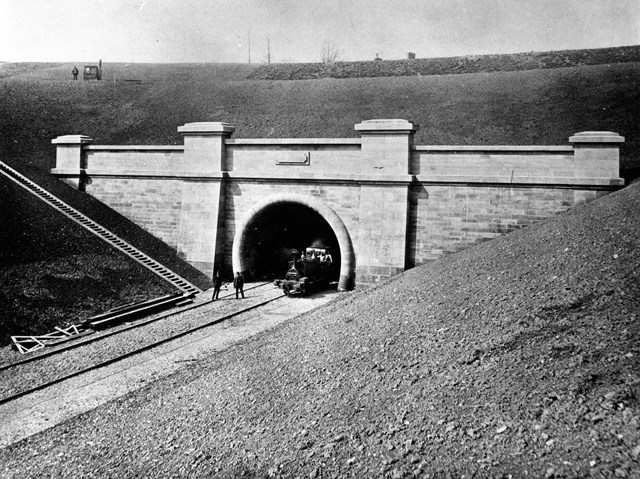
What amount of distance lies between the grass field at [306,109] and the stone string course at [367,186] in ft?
5.68

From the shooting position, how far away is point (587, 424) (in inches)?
250

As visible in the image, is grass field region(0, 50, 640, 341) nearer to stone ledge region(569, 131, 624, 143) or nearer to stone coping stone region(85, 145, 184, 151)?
stone coping stone region(85, 145, 184, 151)

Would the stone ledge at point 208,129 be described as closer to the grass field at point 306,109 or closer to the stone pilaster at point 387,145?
the grass field at point 306,109

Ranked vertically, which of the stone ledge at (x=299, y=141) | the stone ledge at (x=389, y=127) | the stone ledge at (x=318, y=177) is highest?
the stone ledge at (x=389, y=127)

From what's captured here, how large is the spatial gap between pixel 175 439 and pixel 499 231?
14.5 m

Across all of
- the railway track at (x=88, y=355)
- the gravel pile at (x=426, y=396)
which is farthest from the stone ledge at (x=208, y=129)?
the gravel pile at (x=426, y=396)

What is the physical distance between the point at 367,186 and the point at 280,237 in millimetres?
6395

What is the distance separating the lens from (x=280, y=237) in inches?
1006

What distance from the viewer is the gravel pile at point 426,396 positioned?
6535 millimetres

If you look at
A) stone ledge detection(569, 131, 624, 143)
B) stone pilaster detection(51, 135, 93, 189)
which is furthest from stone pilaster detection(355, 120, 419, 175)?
stone pilaster detection(51, 135, 93, 189)

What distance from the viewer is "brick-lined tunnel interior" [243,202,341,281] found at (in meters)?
23.2

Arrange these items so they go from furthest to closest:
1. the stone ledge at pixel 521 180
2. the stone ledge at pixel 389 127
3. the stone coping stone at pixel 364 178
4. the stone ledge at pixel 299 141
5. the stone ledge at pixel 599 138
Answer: the stone ledge at pixel 299 141, the stone ledge at pixel 389 127, the stone coping stone at pixel 364 178, the stone ledge at pixel 521 180, the stone ledge at pixel 599 138

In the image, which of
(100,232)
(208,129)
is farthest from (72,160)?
(208,129)

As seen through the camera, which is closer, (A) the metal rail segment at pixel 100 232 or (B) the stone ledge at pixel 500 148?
(B) the stone ledge at pixel 500 148
